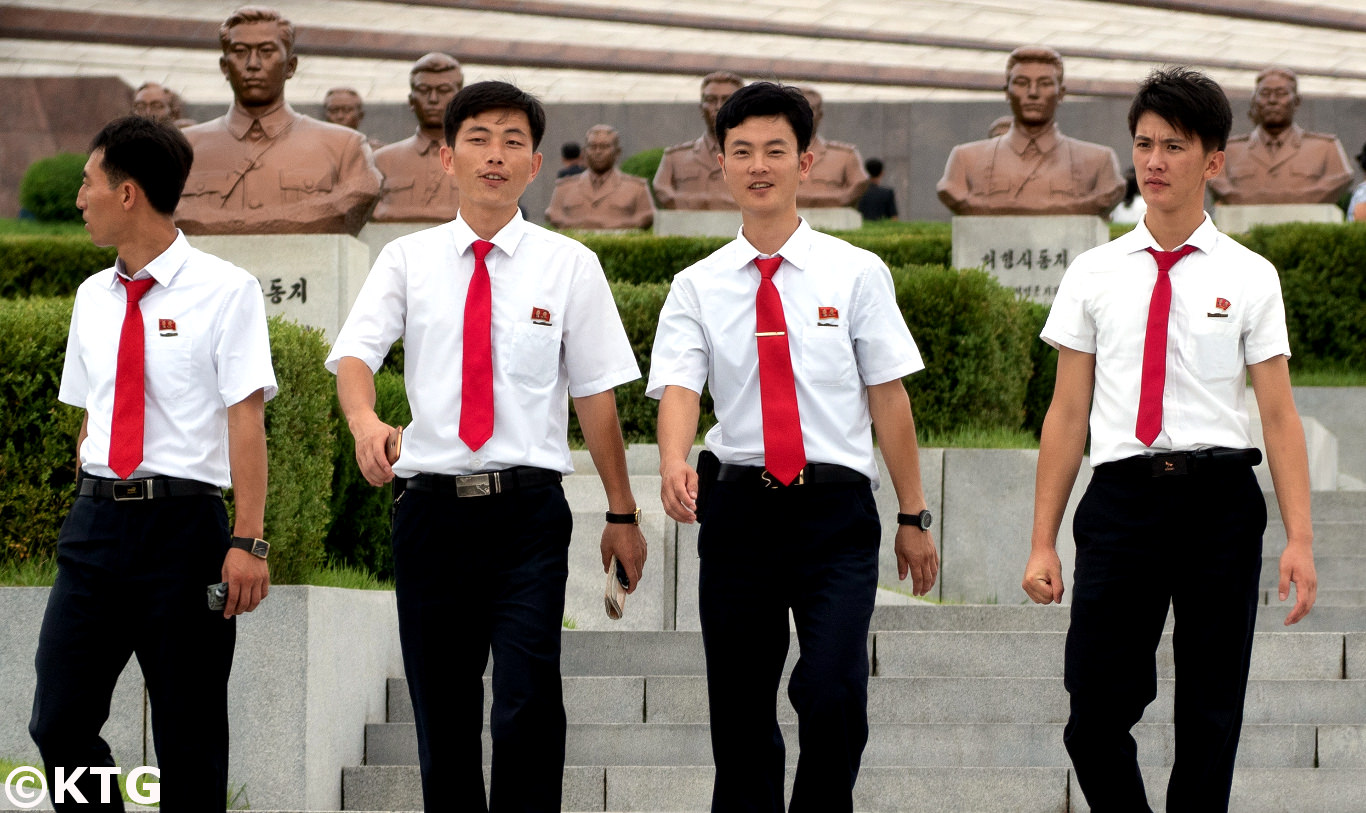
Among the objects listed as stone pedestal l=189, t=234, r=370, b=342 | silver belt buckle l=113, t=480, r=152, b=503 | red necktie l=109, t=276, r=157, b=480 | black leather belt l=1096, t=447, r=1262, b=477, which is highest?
stone pedestal l=189, t=234, r=370, b=342

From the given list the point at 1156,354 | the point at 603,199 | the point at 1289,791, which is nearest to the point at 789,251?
the point at 1156,354

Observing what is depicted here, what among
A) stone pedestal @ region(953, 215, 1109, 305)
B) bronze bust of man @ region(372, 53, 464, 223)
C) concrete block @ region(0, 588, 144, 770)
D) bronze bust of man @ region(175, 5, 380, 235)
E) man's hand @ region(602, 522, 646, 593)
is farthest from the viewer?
stone pedestal @ region(953, 215, 1109, 305)

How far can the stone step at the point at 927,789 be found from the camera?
5488mm

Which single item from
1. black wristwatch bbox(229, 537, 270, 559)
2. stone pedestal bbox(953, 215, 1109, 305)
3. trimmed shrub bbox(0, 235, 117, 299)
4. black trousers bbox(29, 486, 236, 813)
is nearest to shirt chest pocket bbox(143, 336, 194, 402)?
black trousers bbox(29, 486, 236, 813)

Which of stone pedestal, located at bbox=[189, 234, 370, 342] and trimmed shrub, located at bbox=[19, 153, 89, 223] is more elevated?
trimmed shrub, located at bbox=[19, 153, 89, 223]

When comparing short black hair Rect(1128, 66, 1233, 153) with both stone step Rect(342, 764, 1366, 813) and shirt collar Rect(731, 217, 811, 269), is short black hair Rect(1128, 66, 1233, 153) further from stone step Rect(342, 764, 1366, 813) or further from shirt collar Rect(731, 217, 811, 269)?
stone step Rect(342, 764, 1366, 813)

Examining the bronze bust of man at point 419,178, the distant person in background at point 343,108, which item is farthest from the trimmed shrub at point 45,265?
the distant person in background at point 343,108

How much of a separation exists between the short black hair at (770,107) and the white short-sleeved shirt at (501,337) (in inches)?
19.0

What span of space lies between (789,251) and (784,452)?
51 centimetres

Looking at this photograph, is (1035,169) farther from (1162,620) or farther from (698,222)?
(1162,620)

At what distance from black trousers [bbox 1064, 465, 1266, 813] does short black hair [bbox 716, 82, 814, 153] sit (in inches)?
42.7

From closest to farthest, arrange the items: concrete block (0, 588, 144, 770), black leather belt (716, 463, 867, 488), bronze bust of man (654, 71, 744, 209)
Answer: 1. black leather belt (716, 463, 867, 488)
2. concrete block (0, 588, 144, 770)
3. bronze bust of man (654, 71, 744, 209)

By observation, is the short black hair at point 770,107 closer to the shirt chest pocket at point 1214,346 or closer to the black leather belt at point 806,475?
the black leather belt at point 806,475

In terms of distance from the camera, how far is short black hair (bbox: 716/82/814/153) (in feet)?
13.9
